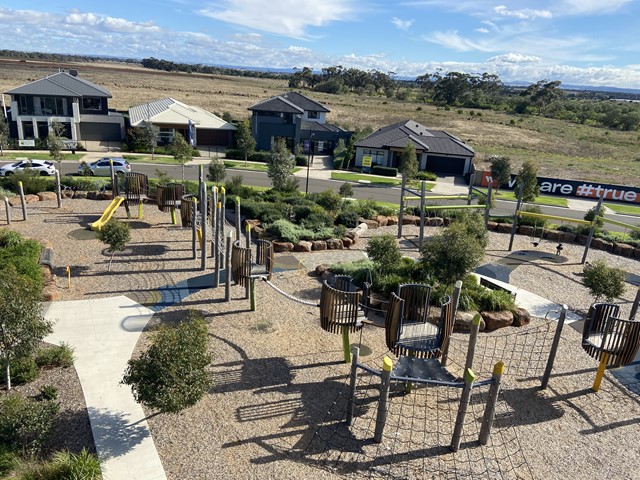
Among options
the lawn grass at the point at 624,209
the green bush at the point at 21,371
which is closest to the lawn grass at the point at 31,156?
the green bush at the point at 21,371

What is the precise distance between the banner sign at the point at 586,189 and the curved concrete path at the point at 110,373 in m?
33.7

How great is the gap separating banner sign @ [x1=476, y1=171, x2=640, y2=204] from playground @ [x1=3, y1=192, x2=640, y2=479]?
25526mm

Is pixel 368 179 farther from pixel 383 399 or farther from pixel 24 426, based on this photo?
pixel 24 426

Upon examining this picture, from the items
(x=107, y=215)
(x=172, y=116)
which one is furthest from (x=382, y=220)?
(x=172, y=116)

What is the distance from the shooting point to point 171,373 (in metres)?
8.45

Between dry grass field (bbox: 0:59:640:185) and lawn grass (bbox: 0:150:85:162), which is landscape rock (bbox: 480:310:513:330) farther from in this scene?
dry grass field (bbox: 0:59:640:185)

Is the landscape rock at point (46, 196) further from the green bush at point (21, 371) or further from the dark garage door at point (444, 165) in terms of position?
the dark garage door at point (444, 165)

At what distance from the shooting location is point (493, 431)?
9750 mm

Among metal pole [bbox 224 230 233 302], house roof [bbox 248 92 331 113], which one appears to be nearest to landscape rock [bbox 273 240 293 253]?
metal pole [bbox 224 230 233 302]

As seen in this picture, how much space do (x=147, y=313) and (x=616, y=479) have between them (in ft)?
38.1

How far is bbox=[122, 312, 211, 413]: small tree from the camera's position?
27.7 feet

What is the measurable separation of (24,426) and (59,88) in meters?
44.3

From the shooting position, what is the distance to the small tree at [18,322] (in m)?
9.26

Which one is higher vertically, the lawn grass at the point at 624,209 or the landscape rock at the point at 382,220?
the landscape rock at the point at 382,220
